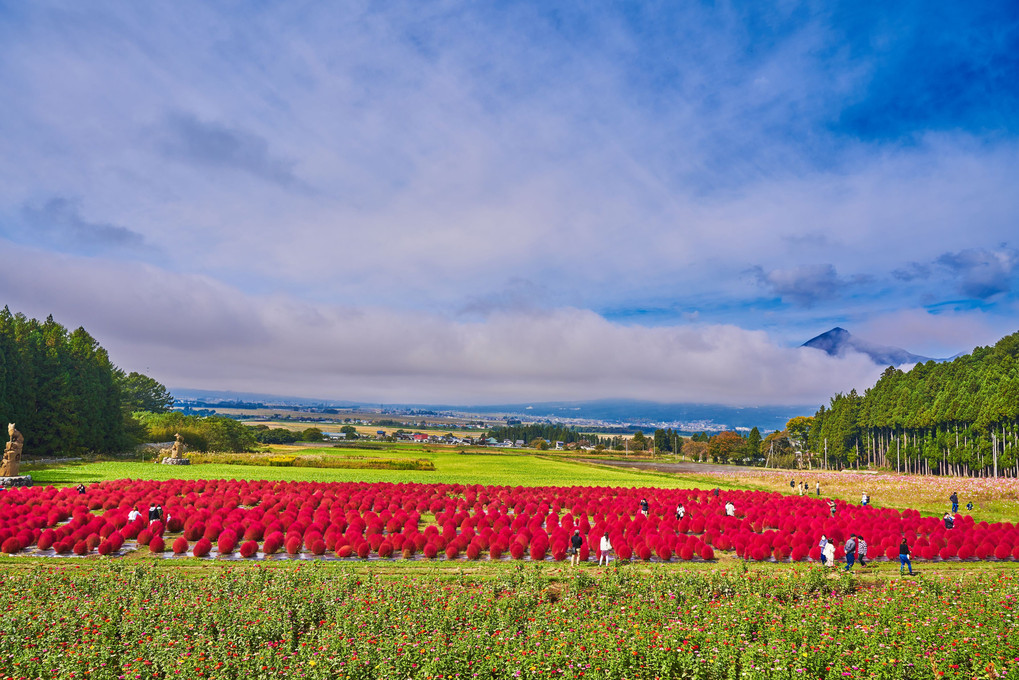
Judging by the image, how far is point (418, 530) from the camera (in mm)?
23094

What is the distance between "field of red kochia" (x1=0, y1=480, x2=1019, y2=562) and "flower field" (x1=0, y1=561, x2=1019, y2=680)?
16.6 feet

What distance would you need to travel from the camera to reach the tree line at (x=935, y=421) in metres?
72.9

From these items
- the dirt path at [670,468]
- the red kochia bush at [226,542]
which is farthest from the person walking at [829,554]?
the dirt path at [670,468]

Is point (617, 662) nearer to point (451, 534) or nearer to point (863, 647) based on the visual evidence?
point (863, 647)

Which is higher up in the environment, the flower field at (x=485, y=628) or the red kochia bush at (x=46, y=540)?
the flower field at (x=485, y=628)

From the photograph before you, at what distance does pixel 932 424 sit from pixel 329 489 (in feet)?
306

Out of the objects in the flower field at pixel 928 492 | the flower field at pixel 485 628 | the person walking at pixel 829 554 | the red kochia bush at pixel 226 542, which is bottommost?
the flower field at pixel 928 492

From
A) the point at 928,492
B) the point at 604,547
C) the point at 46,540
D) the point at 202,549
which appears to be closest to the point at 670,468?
the point at 928,492

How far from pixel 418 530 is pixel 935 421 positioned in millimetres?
93188

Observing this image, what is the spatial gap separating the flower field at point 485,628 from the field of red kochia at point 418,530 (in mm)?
5057

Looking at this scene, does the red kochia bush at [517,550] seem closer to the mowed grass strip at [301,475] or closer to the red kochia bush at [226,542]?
the red kochia bush at [226,542]

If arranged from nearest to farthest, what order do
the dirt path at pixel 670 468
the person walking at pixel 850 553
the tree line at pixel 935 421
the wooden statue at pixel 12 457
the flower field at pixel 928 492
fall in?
the person walking at pixel 850 553, the wooden statue at pixel 12 457, the flower field at pixel 928 492, the tree line at pixel 935 421, the dirt path at pixel 670 468

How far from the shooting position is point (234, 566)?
709 inches

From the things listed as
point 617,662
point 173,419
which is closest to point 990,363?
point 617,662
